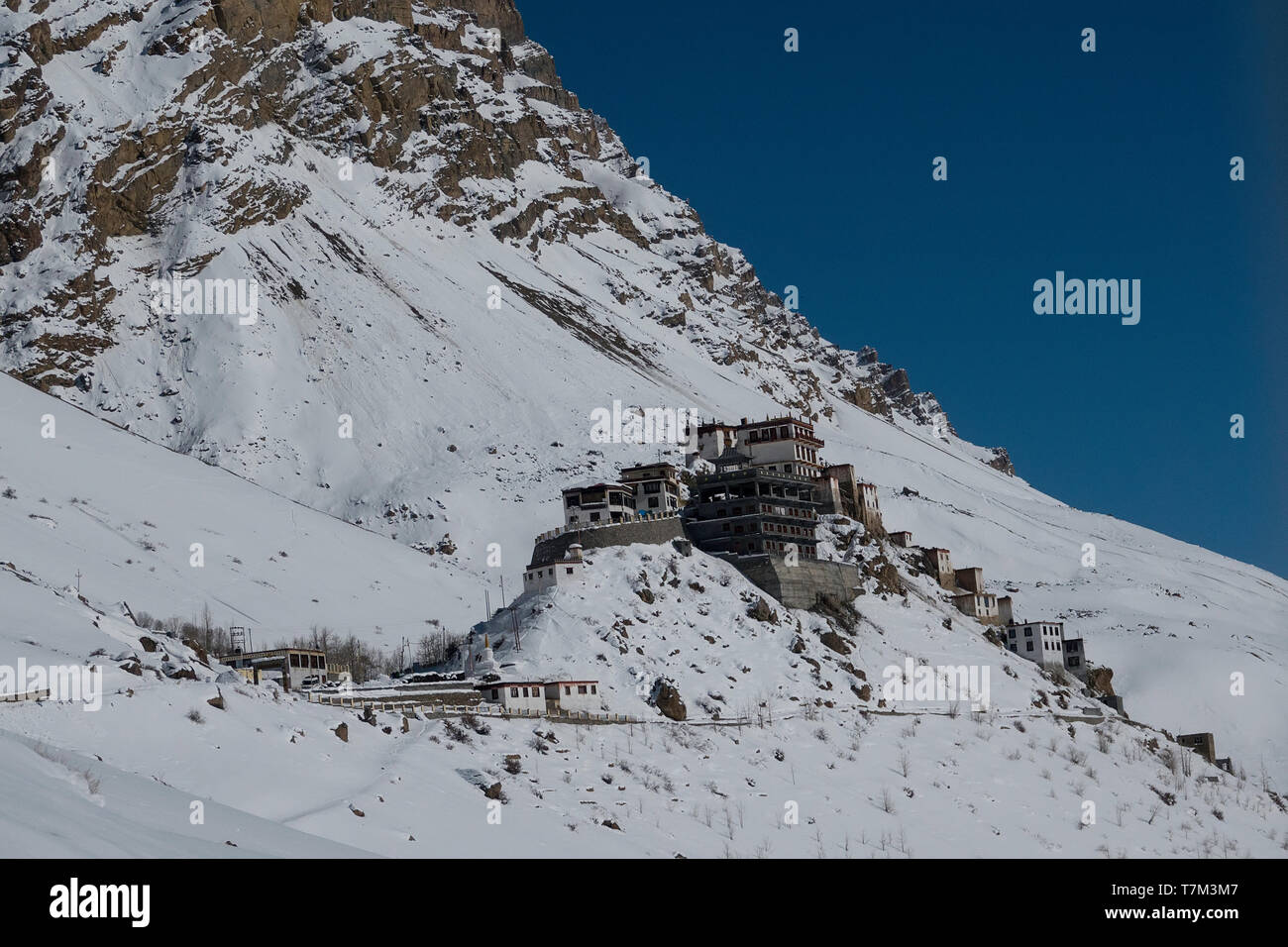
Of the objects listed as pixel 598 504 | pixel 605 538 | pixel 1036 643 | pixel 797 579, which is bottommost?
pixel 1036 643

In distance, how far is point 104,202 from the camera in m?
196

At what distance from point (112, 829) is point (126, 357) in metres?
171

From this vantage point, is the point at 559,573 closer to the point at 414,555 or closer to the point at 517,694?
the point at 517,694

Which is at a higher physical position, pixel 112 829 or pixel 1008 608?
pixel 1008 608

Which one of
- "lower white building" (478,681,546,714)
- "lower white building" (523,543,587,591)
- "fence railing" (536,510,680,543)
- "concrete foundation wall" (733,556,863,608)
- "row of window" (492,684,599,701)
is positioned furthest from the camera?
"fence railing" (536,510,680,543)

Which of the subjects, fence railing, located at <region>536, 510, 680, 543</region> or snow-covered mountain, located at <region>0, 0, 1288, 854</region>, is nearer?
snow-covered mountain, located at <region>0, 0, 1288, 854</region>

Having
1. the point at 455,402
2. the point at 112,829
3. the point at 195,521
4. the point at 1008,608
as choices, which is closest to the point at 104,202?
the point at 455,402
